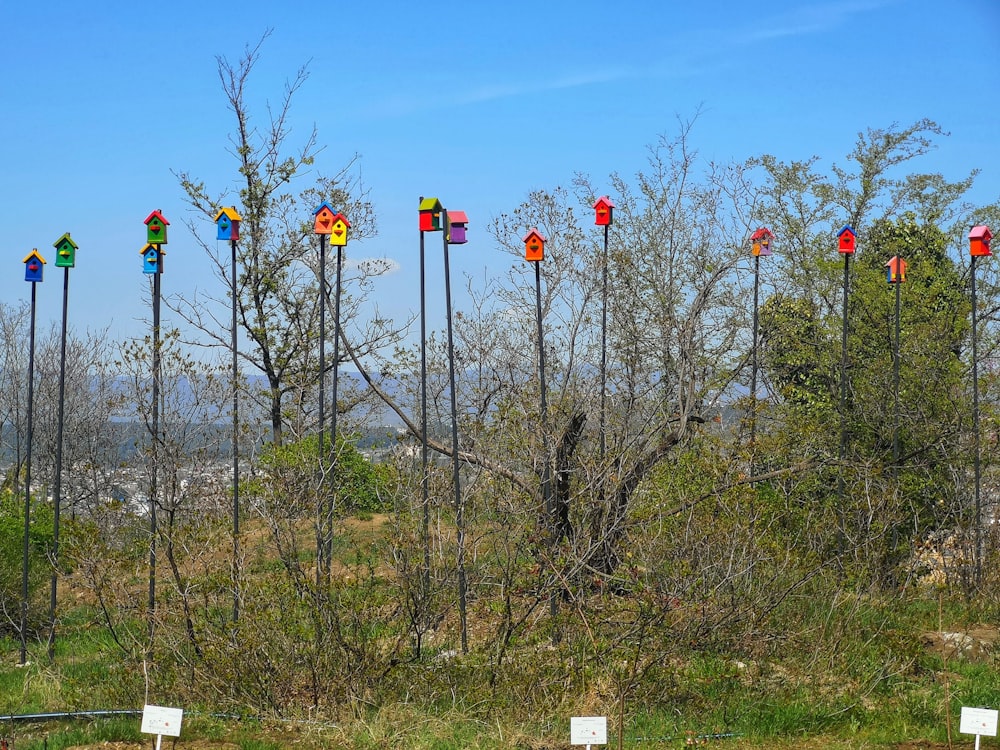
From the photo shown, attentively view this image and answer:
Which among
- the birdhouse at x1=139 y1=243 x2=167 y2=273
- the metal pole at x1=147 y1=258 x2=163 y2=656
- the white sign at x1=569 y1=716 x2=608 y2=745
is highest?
the birdhouse at x1=139 y1=243 x2=167 y2=273

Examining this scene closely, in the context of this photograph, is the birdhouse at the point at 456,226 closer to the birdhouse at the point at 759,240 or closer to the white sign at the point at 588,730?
the birdhouse at the point at 759,240

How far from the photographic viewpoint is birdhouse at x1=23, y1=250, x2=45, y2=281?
388 inches

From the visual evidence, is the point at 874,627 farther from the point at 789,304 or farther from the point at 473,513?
the point at 789,304

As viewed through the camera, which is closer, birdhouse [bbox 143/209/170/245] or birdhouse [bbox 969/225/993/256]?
birdhouse [bbox 143/209/170/245]

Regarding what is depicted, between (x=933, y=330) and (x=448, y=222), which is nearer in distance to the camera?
(x=448, y=222)

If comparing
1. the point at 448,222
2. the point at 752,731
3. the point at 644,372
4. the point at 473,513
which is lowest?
the point at 752,731

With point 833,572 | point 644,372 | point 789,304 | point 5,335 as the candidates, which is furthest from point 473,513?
point 5,335

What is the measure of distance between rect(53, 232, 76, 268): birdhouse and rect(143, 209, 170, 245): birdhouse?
3.02ft

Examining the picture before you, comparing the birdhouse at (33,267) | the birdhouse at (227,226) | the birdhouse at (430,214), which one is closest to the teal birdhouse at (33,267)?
the birdhouse at (33,267)

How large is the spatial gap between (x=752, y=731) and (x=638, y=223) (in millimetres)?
10753

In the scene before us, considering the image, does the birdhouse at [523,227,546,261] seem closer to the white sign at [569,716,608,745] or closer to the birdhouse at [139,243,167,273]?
the birdhouse at [139,243,167,273]

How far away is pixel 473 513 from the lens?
26.2 feet

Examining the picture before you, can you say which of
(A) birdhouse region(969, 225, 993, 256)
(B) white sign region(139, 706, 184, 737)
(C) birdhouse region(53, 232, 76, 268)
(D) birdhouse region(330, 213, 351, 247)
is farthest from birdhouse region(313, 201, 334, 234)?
(A) birdhouse region(969, 225, 993, 256)

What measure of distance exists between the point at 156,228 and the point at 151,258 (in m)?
0.27
